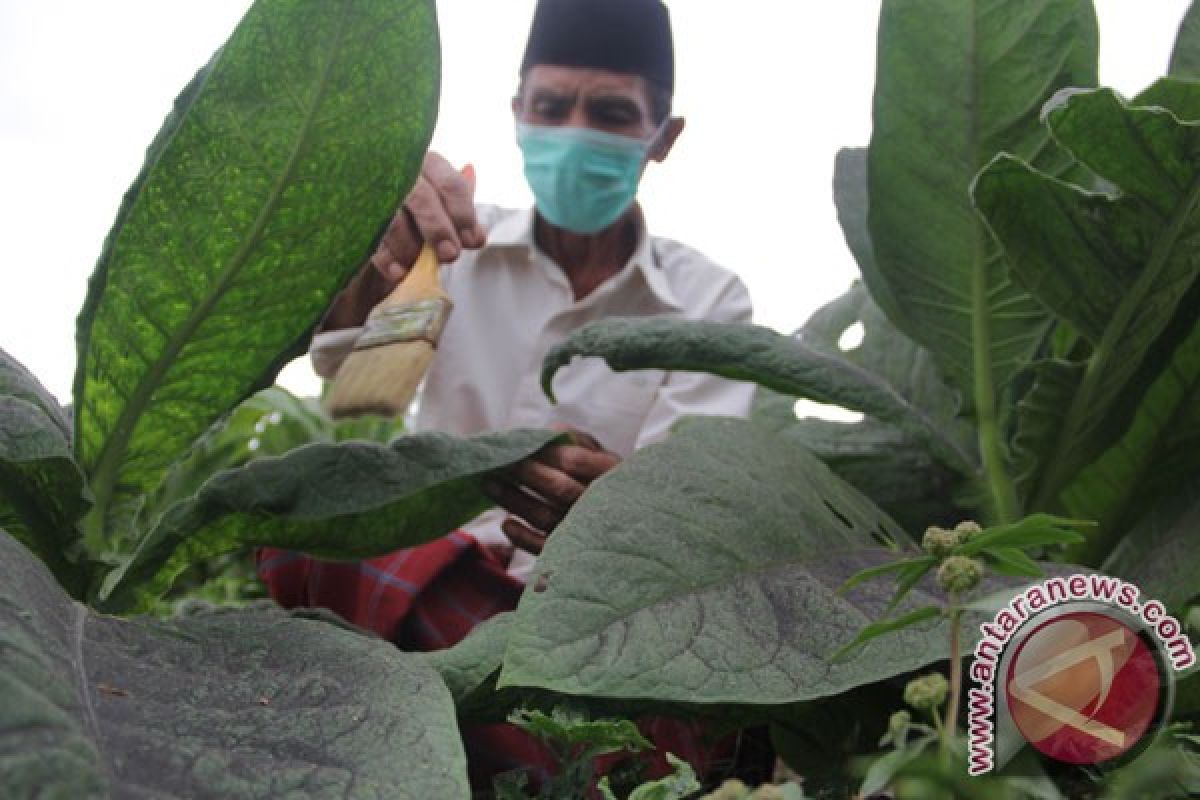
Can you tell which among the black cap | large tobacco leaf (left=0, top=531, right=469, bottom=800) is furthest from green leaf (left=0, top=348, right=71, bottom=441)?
the black cap

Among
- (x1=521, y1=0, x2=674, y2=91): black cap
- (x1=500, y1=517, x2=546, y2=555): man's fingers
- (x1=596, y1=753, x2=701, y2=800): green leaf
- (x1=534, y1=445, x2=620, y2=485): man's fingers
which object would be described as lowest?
(x1=500, y1=517, x2=546, y2=555): man's fingers

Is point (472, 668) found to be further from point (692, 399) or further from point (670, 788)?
point (692, 399)

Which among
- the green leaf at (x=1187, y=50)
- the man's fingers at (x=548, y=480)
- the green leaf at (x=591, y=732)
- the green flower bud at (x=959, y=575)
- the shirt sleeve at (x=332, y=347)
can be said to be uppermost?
the green leaf at (x=1187, y=50)

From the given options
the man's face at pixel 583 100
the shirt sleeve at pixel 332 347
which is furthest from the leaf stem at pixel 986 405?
the man's face at pixel 583 100

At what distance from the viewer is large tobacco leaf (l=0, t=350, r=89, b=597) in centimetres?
83

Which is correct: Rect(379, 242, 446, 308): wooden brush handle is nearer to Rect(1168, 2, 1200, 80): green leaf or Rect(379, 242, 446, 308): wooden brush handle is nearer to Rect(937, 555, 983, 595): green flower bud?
Rect(1168, 2, 1200, 80): green leaf

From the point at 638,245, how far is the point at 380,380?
128 cm

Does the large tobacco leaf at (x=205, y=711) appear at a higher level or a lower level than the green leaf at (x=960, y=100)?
lower

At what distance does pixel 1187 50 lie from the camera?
3.52 ft

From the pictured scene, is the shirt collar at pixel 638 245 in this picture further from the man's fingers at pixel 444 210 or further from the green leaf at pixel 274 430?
the man's fingers at pixel 444 210

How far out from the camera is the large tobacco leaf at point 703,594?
2.08 ft

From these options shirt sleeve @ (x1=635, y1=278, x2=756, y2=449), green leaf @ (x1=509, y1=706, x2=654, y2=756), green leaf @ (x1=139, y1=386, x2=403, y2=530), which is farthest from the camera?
green leaf @ (x1=139, y1=386, x2=403, y2=530)

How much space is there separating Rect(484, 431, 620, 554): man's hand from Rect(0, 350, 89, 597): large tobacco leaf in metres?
0.32

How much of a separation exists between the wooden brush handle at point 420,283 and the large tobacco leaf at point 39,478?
60cm
